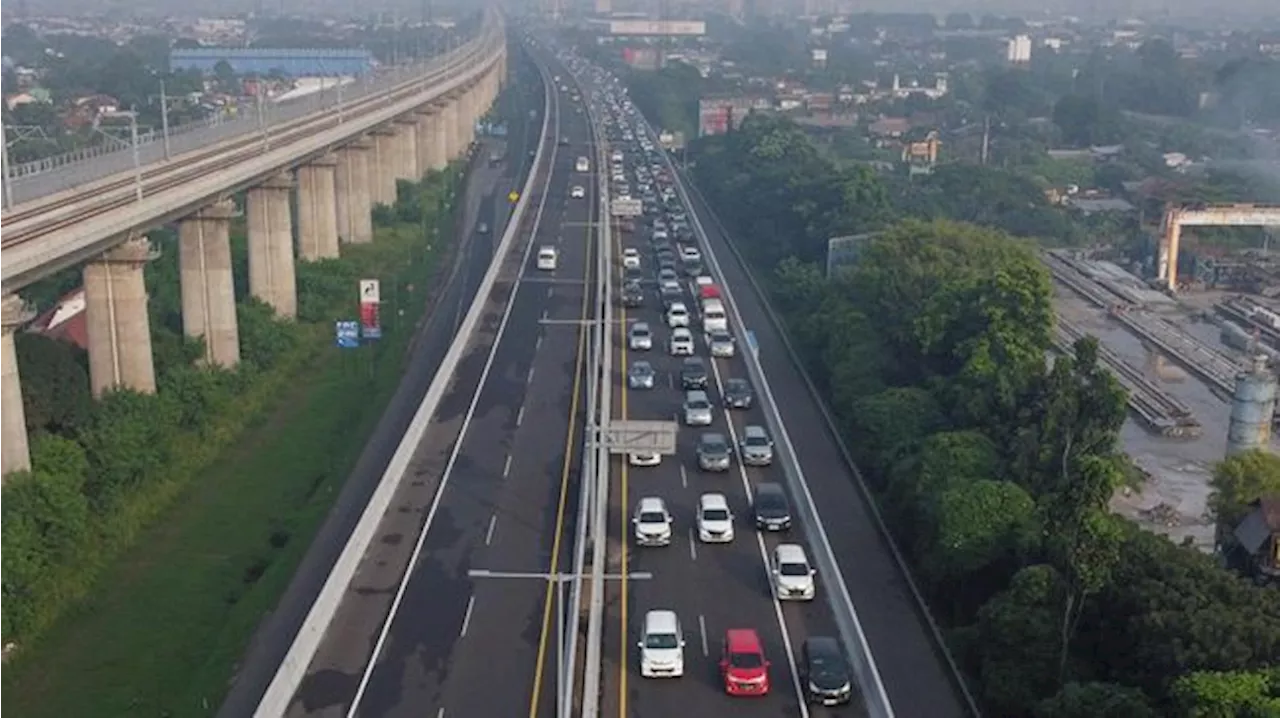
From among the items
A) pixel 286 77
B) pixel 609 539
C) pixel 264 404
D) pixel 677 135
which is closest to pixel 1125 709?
pixel 609 539

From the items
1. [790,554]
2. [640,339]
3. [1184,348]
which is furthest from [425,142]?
[790,554]

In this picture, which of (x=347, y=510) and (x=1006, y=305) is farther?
(x=1006, y=305)

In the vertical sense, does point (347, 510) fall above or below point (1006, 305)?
below

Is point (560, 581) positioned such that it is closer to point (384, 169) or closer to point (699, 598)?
point (699, 598)

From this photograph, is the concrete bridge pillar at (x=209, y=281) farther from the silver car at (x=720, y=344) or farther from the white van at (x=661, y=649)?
the white van at (x=661, y=649)

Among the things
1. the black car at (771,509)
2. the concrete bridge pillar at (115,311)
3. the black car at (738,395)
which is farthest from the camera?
the concrete bridge pillar at (115,311)

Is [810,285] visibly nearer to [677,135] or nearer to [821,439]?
[821,439]

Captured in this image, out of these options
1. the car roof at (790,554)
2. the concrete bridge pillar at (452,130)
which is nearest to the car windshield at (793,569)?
the car roof at (790,554)

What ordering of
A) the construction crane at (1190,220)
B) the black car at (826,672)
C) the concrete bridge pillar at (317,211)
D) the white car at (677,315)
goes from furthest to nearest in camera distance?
1. the construction crane at (1190,220)
2. the concrete bridge pillar at (317,211)
3. the white car at (677,315)
4. the black car at (826,672)
